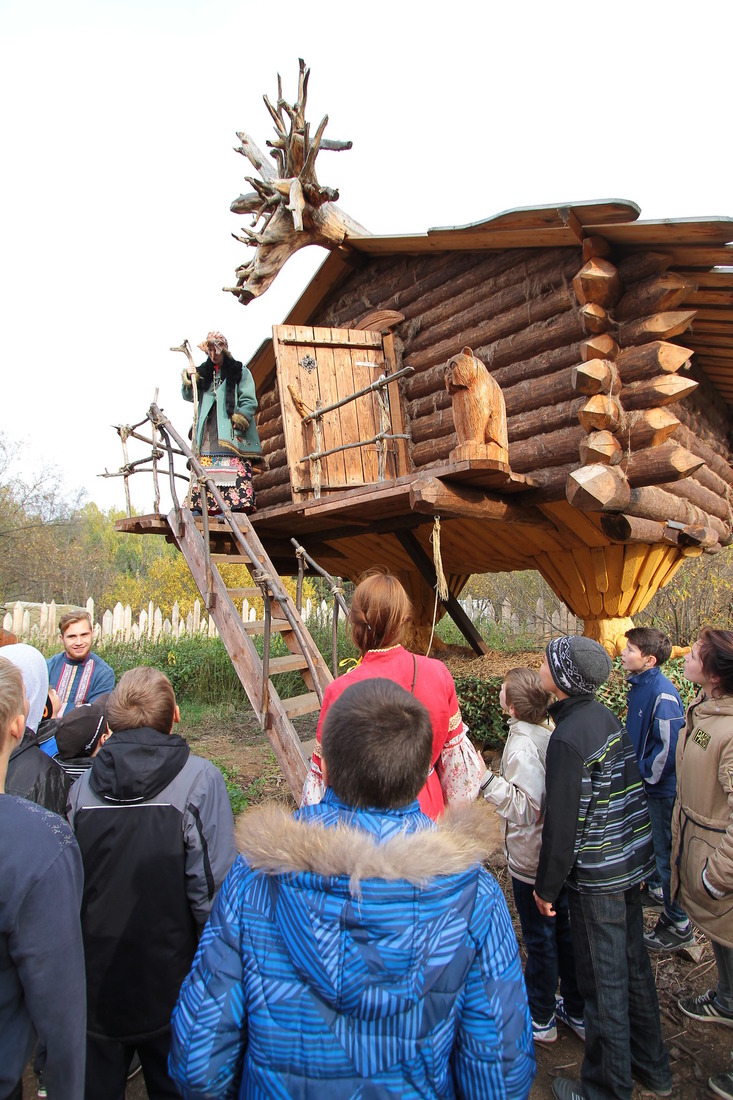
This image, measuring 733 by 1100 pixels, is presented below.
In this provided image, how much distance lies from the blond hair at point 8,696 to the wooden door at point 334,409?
488 cm

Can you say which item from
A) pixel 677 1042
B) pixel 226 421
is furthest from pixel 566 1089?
pixel 226 421

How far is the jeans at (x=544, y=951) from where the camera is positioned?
2.62 m

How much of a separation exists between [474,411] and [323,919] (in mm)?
4085

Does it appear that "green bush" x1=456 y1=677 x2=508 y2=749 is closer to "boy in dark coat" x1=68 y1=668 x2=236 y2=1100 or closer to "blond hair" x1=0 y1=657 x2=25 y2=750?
"boy in dark coat" x1=68 y1=668 x2=236 y2=1100

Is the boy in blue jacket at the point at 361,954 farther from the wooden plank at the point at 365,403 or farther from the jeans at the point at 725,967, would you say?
the wooden plank at the point at 365,403

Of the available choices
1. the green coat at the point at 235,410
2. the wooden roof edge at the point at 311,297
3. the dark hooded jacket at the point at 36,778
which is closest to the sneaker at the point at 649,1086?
the dark hooded jacket at the point at 36,778

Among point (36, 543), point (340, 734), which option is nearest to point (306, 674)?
point (340, 734)

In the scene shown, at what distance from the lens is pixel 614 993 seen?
2262 millimetres

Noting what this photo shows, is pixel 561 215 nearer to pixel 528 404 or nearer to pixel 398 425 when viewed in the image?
pixel 528 404

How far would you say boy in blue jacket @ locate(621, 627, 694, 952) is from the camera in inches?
137

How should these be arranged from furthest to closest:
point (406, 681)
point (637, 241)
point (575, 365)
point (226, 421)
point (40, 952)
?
point (226, 421), point (575, 365), point (637, 241), point (406, 681), point (40, 952)

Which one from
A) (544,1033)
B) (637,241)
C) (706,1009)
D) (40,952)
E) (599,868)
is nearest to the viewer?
(40,952)

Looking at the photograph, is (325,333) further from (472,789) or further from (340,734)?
(340,734)

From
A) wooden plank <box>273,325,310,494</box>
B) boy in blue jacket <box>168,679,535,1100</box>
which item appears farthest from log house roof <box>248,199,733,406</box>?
boy in blue jacket <box>168,679,535,1100</box>
